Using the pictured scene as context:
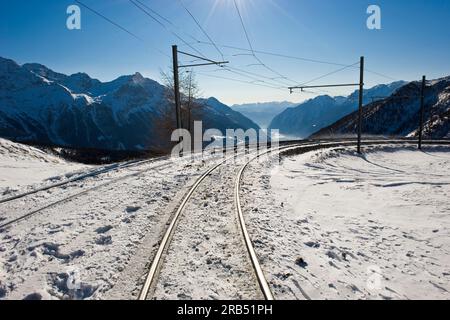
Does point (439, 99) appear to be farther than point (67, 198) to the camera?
Yes

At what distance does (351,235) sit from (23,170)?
18615 millimetres

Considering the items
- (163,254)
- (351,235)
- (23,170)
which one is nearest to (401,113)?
(351,235)

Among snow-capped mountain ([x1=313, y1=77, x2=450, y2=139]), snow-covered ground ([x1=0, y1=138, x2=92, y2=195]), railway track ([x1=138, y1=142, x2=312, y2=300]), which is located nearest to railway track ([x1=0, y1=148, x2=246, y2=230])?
snow-covered ground ([x1=0, y1=138, x2=92, y2=195])

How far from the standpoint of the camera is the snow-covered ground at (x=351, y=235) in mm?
5668

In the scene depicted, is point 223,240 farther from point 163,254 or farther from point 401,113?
point 401,113

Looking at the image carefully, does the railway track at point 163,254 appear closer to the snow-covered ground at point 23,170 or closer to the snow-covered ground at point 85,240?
the snow-covered ground at point 85,240

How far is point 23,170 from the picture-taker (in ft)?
56.5

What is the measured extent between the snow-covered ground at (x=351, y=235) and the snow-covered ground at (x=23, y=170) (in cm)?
1039

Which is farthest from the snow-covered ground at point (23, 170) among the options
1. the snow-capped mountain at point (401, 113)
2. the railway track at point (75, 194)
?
the snow-capped mountain at point (401, 113)

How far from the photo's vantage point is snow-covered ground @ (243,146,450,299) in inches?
223

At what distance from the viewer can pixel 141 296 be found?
477 cm
